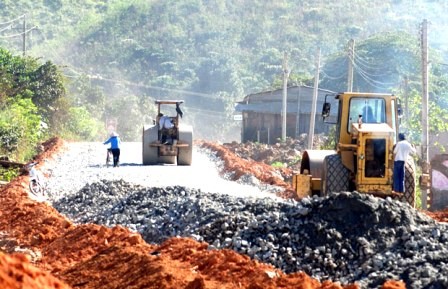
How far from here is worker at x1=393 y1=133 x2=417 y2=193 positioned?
60.4ft

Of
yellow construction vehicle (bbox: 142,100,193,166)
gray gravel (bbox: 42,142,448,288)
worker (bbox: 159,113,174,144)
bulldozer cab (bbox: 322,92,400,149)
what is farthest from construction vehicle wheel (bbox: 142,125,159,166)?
bulldozer cab (bbox: 322,92,400,149)

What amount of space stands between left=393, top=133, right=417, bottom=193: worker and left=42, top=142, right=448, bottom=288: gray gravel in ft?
9.34

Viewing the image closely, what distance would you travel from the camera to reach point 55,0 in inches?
5935

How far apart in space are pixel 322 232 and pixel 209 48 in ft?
353

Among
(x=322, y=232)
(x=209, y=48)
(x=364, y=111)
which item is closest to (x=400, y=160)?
(x=364, y=111)

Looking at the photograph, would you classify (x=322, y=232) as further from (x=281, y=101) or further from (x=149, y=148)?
(x=281, y=101)

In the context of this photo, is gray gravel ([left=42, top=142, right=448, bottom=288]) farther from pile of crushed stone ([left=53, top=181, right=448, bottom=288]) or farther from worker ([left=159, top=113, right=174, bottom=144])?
worker ([left=159, top=113, right=174, bottom=144])

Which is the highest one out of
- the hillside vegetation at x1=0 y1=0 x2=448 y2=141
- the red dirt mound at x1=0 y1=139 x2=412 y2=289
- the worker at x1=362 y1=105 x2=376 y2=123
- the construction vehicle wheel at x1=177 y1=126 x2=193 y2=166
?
the hillside vegetation at x1=0 y1=0 x2=448 y2=141

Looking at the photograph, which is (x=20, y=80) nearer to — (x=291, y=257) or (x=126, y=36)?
(x=291, y=257)

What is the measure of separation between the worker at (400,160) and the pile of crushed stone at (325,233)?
2771mm

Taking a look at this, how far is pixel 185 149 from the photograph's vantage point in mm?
35656

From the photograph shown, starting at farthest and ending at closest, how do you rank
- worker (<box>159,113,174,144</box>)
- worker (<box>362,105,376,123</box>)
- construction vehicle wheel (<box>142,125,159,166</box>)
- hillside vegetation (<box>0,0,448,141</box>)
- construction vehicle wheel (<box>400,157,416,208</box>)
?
hillside vegetation (<box>0,0,448,141</box>) < worker (<box>159,113,174,144</box>) < construction vehicle wheel (<box>142,125,159,166</box>) < worker (<box>362,105,376,123</box>) < construction vehicle wheel (<box>400,157,416,208</box>)

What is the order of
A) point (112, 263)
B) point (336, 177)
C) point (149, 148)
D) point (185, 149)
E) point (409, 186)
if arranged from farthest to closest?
1. point (185, 149)
2. point (149, 148)
3. point (336, 177)
4. point (409, 186)
5. point (112, 263)

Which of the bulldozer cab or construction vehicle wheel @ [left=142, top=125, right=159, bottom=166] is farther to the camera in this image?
construction vehicle wheel @ [left=142, top=125, right=159, bottom=166]
